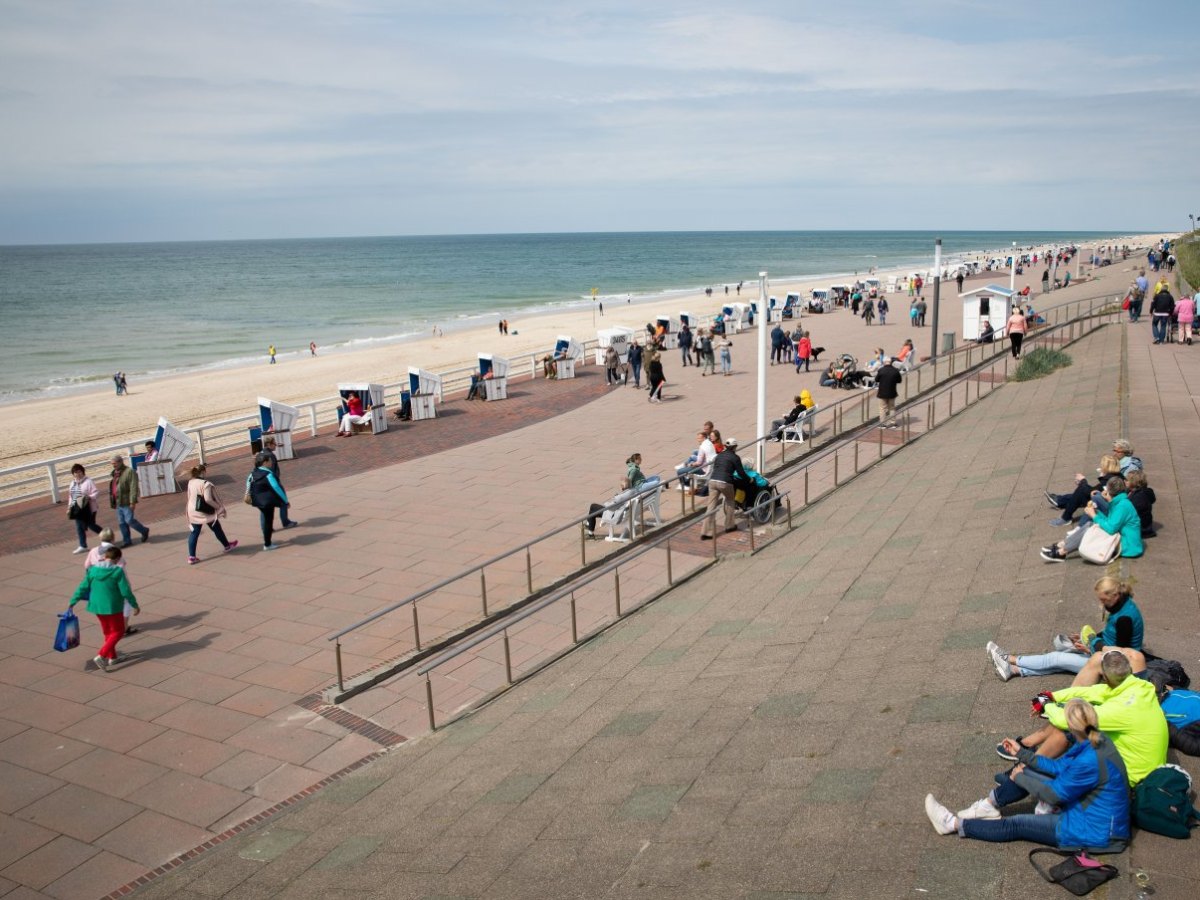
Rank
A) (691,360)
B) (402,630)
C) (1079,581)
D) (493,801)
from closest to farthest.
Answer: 1. (493,801)
2. (1079,581)
3. (402,630)
4. (691,360)

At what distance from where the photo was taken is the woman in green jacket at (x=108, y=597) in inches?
340

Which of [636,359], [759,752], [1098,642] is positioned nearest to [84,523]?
[759,752]

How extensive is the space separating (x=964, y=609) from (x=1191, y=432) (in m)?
6.29

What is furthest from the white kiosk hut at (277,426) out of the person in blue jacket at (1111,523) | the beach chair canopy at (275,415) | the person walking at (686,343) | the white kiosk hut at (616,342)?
the person in blue jacket at (1111,523)

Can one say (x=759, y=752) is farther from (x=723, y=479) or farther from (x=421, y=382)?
(x=421, y=382)

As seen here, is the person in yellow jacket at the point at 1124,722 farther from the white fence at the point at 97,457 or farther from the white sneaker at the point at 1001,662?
the white fence at the point at 97,457

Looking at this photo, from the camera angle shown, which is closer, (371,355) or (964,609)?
(964,609)

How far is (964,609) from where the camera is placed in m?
7.52

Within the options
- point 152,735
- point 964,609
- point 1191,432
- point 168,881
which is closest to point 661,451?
point 1191,432

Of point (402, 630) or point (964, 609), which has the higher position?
point (964, 609)

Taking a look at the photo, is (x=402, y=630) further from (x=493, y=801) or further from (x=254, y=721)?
(x=493, y=801)

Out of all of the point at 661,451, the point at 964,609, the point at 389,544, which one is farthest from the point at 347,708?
the point at 661,451

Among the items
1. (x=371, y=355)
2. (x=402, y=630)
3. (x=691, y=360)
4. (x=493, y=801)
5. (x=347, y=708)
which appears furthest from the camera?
(x=371, y=355)

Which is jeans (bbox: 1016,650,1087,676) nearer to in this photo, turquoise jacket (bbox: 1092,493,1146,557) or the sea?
turquoise jacket (bbox: 1092,493,1146,557)
